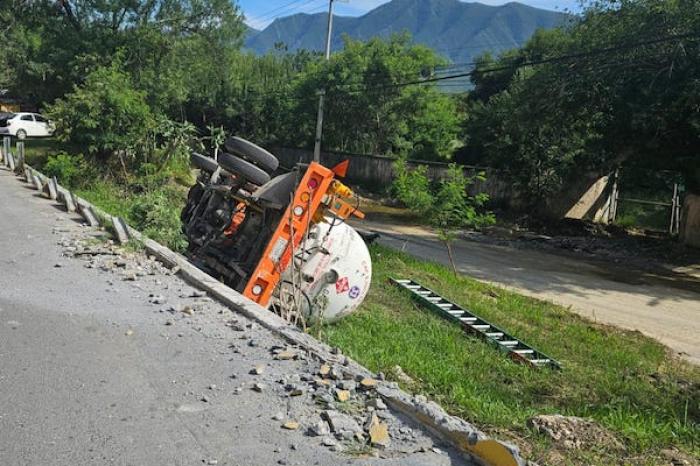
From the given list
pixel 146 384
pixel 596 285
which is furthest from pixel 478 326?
pixel 596 285

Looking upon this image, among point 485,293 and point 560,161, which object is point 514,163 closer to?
point 560,161

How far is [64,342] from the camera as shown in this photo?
222 inches

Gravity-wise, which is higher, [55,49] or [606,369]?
[55,49]

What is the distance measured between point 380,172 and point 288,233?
99.2ft

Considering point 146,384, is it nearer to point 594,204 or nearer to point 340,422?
point 340,422

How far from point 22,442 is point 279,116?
43844 mm

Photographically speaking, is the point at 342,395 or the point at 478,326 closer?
the point at 342,395

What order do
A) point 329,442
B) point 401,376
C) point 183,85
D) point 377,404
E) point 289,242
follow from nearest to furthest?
point 329,442 → point 377,404 → point 401,376 → point 289,242 → point 183,85

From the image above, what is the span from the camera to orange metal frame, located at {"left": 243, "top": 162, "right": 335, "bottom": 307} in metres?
8.30

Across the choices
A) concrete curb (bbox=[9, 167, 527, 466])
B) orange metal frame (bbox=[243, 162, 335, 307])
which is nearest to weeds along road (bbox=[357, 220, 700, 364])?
orange metal frame (bbox=[243, 162, 335, 307])

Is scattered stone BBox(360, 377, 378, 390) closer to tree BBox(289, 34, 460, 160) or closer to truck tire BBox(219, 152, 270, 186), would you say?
truck tire BBox(219, 152, 270, 186)

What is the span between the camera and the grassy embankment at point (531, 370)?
15.6 ft

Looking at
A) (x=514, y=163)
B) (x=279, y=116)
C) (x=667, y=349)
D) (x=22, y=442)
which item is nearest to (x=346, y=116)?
(x=279, y=116)

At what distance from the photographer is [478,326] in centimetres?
984
